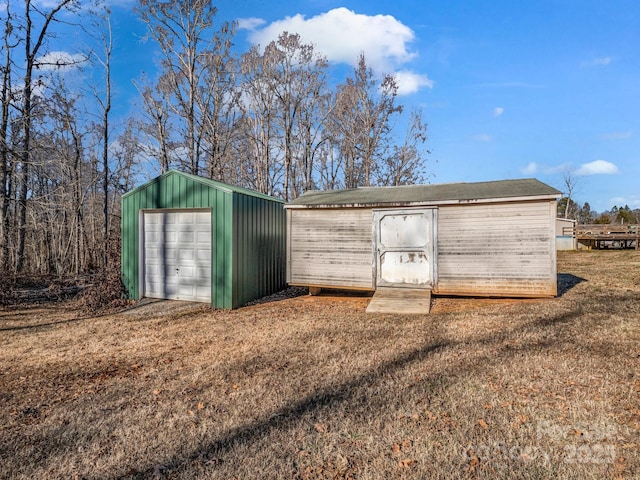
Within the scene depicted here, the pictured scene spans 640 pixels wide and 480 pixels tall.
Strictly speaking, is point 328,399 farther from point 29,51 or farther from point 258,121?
point 258,121

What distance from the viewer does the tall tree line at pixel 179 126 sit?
10.6 metres

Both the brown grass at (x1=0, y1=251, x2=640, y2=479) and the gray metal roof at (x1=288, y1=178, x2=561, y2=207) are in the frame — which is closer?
the brown grass at (x1=0, y1=251, x2=640, y2=479)

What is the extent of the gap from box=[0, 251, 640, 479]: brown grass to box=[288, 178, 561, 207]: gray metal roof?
2.86 meters

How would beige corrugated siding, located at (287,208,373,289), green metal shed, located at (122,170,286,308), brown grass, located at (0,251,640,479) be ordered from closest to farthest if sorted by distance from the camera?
brown grass, located at (0,251,640,479) < green metal shed, located at (122,170,286,308) < beige corrugated siding, located at (287,208,373,289)

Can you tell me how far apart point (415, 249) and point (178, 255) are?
19.5ft

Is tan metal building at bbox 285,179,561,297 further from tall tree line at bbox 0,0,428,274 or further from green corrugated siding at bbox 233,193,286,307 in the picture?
tall tree line at bbox 0,0,428,274

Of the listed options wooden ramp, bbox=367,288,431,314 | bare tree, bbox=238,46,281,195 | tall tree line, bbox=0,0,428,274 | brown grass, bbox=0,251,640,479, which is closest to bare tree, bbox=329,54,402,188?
tall tree line, bbox=0,0,428,274

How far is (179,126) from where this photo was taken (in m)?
17.5

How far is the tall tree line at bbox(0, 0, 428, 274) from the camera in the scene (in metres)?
10.6

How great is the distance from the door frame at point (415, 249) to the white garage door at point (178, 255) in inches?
163

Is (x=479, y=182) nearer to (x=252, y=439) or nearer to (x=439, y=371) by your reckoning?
(x=439, y=371)

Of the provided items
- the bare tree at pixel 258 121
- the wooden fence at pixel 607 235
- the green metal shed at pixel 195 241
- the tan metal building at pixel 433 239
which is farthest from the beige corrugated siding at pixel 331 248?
the wooden fence at pixel 607 235

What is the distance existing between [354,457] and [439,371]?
1.88 m

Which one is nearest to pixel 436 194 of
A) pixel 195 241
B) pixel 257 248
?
pixel 257 248
